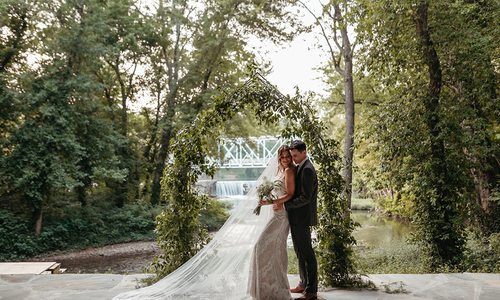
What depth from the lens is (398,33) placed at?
7965 mm

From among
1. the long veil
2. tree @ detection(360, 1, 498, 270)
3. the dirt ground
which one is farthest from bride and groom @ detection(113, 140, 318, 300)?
the dirt ground

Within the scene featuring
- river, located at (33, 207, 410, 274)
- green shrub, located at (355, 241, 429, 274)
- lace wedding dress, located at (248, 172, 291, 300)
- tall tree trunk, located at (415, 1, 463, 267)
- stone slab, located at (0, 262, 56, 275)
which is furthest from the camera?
river, located at (33, 207, 410, 274)

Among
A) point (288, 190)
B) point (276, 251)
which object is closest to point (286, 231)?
point (276, 251)

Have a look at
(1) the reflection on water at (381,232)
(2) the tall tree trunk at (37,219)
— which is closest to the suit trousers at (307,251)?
(1) the reflection on water at (381,232)

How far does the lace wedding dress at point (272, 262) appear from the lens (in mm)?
4364

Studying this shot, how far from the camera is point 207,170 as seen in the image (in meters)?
5.62

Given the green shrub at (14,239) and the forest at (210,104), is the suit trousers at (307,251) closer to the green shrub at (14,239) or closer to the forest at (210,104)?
the forest at (210,104)

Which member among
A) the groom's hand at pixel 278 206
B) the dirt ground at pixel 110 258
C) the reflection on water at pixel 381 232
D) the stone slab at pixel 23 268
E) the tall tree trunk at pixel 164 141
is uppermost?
the tall tree trunk at pixel 164 141

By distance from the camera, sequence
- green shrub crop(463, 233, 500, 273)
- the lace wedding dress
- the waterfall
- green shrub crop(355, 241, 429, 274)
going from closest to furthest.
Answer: the lace wedding dress → green shrub crop(463, 233, 500, 273) → green shrub crop(355, 241, 429, 274) → the waterfall

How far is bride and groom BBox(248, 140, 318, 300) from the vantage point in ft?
14.4

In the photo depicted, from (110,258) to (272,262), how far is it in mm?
11031

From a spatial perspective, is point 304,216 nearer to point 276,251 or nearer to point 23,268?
point 276,251

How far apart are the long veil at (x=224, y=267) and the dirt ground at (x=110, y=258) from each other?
7.31m

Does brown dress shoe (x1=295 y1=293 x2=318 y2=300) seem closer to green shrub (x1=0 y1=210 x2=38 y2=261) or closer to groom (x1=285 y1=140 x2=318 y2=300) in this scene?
groom (x1=285 y1=140 x2=318 y2=300)
